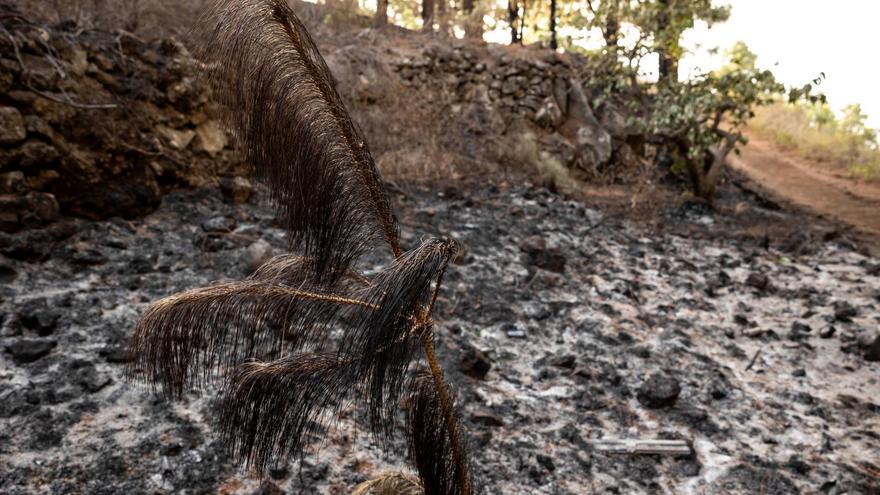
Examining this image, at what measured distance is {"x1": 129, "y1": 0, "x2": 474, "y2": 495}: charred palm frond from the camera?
185 cm

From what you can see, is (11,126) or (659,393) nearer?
(659,393)

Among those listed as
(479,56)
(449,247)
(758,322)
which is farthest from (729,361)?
(479,56)

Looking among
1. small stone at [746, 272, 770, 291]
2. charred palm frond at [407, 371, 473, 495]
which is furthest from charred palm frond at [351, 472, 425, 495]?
small stone at [746, 272, 770, 291]

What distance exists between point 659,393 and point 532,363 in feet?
3.76

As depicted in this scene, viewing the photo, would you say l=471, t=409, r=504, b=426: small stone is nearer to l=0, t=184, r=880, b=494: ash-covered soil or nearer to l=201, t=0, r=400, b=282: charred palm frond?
l=0, t=184, r=880, b=494: ash-covered soil

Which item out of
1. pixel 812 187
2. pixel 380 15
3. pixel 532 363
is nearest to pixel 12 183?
pixel 532 363

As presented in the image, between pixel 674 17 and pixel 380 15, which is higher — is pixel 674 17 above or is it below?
below

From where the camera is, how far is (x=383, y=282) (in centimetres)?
176

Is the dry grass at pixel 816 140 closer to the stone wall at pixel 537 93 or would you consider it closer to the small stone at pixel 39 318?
the stone wall at pixel 537 93

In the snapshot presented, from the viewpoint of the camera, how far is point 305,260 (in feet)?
7.08

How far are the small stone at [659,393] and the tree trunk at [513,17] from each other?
40.0 ft

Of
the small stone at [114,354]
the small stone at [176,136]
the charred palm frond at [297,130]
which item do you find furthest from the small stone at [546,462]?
the small stone at [176,136]

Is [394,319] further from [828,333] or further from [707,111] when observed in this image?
[707,111]

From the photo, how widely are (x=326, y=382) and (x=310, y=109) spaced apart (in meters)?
0.91
